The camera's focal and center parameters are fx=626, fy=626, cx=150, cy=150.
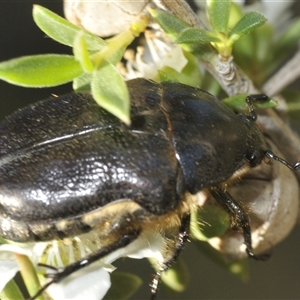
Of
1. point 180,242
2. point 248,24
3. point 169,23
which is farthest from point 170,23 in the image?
point 180,242

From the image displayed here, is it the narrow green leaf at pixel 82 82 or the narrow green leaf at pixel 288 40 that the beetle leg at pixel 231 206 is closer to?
the narrow green leaf at pixel 82 82

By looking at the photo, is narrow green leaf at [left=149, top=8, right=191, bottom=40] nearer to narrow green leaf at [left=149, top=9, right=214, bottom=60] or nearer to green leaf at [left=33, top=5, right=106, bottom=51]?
narrow green leaf at [left=149, top=9, right=214, bottom=60]

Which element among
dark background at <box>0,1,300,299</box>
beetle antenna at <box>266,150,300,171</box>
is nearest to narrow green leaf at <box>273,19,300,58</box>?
beetle antenna at <box>266,150,300,171</box>

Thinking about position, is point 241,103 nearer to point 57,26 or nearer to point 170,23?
point 170,23

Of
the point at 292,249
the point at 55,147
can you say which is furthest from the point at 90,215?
the point at 292,249

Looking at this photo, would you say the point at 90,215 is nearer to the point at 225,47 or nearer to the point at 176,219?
the point at 176,219

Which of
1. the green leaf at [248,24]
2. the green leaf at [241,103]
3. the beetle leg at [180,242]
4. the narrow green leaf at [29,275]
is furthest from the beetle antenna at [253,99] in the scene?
the narrow green leaf at [29,275]
